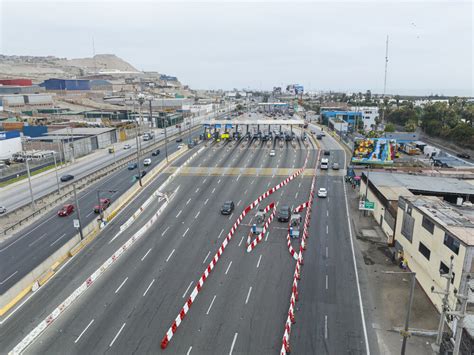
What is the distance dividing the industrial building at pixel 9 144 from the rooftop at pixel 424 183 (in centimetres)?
7634

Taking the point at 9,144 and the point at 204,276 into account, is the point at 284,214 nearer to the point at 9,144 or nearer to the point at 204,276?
the point at 204,276

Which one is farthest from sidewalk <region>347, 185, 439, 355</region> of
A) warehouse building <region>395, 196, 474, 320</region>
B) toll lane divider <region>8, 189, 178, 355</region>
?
toll lane divider <region>8, 189, 178, 355</region>

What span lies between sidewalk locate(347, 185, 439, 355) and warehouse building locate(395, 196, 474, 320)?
1255 millimetres

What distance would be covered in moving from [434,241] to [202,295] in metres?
18.2

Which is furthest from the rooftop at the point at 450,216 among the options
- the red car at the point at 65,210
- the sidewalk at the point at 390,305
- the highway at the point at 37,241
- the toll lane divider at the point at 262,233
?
the red car at the point at 65,210

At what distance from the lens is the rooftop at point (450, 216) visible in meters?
23.2

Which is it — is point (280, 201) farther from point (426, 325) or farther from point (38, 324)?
point (38, 324)

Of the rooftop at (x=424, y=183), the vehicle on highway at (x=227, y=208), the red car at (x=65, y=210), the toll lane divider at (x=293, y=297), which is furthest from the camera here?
the red car at (x=65, y=210)

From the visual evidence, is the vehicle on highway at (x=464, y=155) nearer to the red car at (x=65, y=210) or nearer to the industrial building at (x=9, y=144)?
the red car at (x=65, y=210)

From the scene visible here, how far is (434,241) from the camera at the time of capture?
2545 centimetres

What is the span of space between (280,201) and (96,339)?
30.6 metres

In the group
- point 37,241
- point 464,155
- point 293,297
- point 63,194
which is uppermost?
point 464,155

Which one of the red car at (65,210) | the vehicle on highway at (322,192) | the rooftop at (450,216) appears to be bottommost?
the red car at (65,210)

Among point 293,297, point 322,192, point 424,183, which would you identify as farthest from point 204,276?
point 424,183
